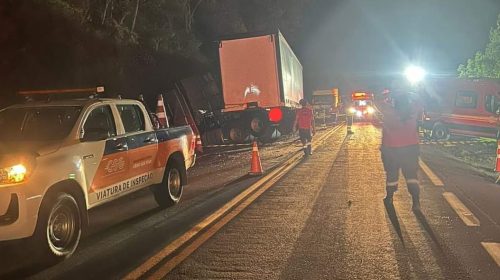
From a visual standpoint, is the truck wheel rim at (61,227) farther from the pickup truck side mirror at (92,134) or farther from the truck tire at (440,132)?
the truck tire at (440,132)

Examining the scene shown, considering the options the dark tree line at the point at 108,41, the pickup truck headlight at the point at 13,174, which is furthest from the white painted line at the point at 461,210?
the dark tree line at the point at 108,41

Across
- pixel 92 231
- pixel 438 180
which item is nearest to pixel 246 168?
pixel 438 180

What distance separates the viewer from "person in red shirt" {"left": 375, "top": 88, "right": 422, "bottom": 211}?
894cm

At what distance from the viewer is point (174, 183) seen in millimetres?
9508

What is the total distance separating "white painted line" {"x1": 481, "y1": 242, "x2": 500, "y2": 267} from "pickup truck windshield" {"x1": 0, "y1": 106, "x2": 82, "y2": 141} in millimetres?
5078

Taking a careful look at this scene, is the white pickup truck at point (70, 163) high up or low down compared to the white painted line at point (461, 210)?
up

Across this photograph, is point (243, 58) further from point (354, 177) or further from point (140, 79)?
point (354, 177)

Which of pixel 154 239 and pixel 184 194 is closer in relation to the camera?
pixel 154 239

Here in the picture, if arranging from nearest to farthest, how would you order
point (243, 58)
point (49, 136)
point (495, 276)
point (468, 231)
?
1. point (495, 276)
2. point (49, 136)
3. point (468, 231)
4. point (243, 58)

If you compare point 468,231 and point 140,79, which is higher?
point 140,79

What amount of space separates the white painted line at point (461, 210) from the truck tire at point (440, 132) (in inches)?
548

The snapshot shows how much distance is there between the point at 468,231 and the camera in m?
7.26

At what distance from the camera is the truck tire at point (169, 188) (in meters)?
9.05

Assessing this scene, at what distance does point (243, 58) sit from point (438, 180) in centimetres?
1268
